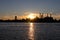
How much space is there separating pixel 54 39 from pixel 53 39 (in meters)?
0.31

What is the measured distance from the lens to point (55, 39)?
63.5 m

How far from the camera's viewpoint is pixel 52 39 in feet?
209

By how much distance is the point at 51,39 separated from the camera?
63.9m

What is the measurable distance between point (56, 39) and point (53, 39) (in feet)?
2.97

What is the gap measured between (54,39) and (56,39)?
1.99ft

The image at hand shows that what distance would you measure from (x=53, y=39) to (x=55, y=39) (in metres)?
0.60

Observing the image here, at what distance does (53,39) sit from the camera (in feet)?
209

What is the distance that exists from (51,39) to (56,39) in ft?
5.04

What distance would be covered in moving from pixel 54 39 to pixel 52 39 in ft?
1.99

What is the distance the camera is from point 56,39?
208 feet

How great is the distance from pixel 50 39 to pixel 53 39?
0.91 meters
